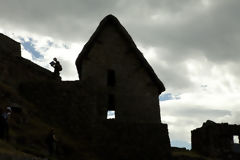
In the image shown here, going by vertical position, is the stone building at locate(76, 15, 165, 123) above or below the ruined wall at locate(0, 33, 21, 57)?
below

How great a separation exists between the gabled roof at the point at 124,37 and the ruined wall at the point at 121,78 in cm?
30

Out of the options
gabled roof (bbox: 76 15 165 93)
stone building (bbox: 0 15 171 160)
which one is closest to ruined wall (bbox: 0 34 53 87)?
stone building (bbox: 0 15 171 160)

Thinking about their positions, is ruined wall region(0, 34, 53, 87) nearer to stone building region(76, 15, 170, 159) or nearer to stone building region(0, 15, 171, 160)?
stone building region(0, 15, 171, 160)

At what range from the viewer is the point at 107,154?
20.8m

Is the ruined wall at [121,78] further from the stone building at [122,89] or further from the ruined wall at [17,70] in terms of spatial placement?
the ruined wall at [17,70]

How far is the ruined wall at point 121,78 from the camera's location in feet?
82.0

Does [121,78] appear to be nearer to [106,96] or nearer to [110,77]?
[110,77]

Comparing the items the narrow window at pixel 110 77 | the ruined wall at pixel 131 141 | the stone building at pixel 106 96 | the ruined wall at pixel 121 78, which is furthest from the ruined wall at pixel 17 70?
the ruined wall at pixel 131 141

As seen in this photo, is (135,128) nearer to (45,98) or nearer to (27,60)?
(45,98)

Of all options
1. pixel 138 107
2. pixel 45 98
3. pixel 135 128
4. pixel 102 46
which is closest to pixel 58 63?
pixel 102 46

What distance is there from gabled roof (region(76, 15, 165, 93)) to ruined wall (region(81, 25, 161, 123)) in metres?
0.30

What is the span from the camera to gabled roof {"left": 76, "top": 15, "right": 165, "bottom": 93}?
26312 mm

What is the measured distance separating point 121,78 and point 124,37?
146 inches

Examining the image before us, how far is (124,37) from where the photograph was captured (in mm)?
27422
